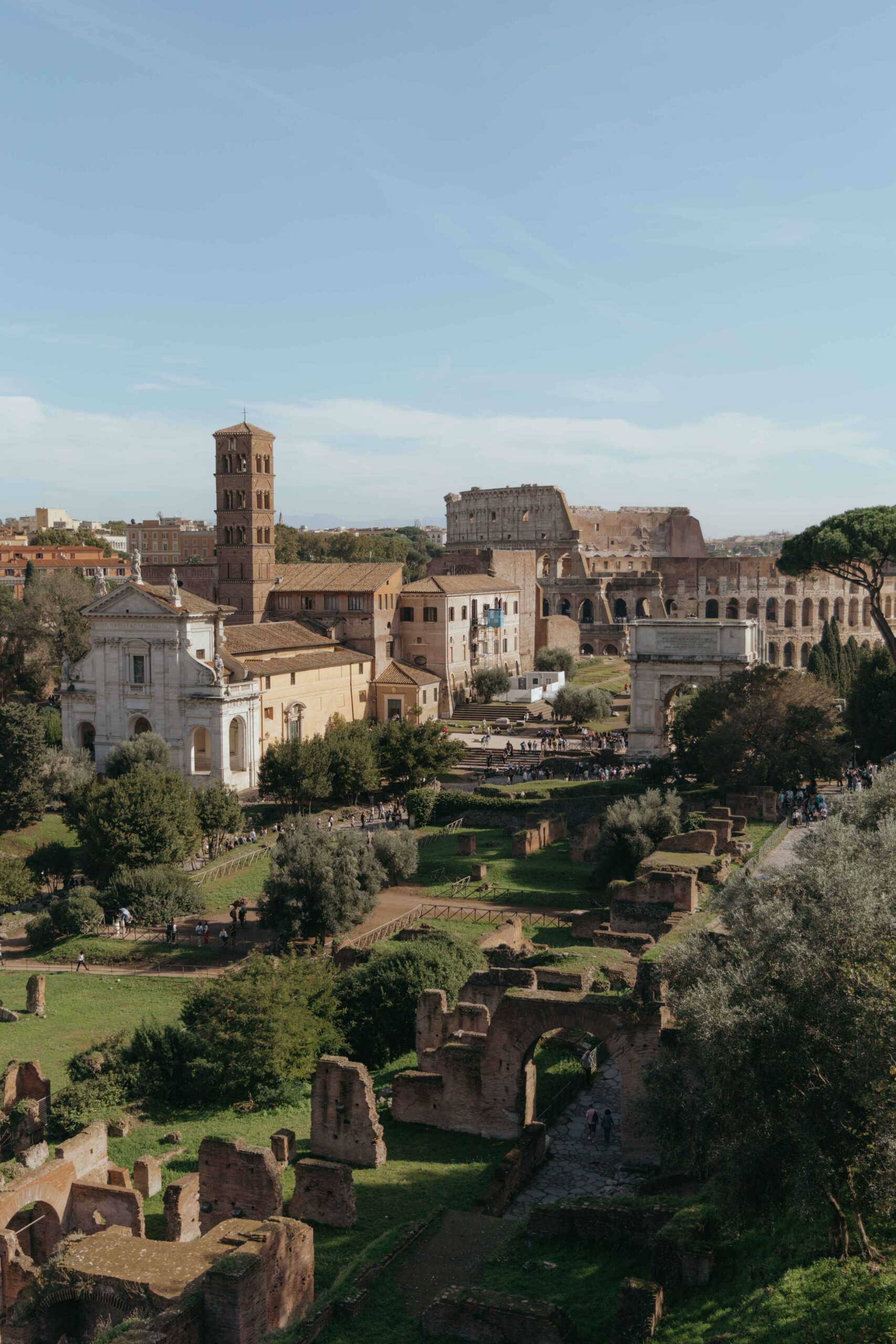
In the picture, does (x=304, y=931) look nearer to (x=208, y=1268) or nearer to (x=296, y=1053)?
(x=296, y=1053)

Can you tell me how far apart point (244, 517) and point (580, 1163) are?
45656 millimetres

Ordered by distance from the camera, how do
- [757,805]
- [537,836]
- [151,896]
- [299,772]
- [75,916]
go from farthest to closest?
[299,772] < [537,836] < [757,805] < [151,896] < [75,916]

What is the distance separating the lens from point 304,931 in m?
30.9

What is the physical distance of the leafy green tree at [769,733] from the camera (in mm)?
38250

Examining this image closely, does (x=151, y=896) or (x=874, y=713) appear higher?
(x=874, y=713)

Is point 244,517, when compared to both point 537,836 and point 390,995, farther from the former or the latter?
point 390,995

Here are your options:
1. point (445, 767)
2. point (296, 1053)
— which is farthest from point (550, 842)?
point (296, 1053)

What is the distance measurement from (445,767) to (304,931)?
15.6 m

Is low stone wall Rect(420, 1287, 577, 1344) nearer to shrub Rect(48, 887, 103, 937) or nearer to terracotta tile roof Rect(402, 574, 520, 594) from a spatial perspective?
shrub Rect(48, 887, 103, 937)

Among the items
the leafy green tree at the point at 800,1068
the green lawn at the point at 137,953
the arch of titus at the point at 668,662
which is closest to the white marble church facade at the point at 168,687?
the arch of titus at the point at 668,662

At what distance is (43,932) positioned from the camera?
33.5 meters

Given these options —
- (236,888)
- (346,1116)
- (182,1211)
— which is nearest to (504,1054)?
(346,1116)

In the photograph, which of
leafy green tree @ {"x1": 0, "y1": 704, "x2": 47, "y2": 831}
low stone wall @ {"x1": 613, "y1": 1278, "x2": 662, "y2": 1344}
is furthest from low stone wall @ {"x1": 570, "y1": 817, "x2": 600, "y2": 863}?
low stone wall @ {"x1": 613, "y1": 1278, "x2": 662, "y2": 1344}

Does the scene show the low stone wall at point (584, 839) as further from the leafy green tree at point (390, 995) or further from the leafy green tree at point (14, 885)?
the leafy green tree at point (14, 885)
